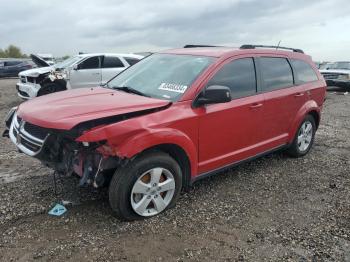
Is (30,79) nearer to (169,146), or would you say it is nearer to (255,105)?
(255,105)

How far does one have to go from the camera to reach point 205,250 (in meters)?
3.36

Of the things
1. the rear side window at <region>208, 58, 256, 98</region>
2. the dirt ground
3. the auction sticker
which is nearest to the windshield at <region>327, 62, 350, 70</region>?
the dirt ground

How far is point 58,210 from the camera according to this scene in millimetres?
3986

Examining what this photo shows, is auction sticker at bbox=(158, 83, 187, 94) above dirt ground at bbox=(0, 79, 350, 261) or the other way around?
above

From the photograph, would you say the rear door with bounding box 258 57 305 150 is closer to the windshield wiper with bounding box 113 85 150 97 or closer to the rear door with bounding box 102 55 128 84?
the windshield wiper with bounding box 113 85 150 97

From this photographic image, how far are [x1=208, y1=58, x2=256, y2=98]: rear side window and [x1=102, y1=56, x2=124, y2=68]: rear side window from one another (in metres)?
8.00

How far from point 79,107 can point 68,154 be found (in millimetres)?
481

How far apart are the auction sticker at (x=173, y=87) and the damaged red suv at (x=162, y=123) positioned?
13mm

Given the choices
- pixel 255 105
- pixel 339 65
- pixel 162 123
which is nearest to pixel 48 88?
pixel 255 105

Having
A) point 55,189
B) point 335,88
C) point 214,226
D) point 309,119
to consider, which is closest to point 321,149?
point 309,119

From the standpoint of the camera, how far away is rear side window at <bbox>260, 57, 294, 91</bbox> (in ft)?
16.5

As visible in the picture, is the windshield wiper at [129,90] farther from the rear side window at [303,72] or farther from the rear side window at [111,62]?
the rear side window at [111,62]

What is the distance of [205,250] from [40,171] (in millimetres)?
2799

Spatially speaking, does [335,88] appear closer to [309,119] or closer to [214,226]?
[309,119]
